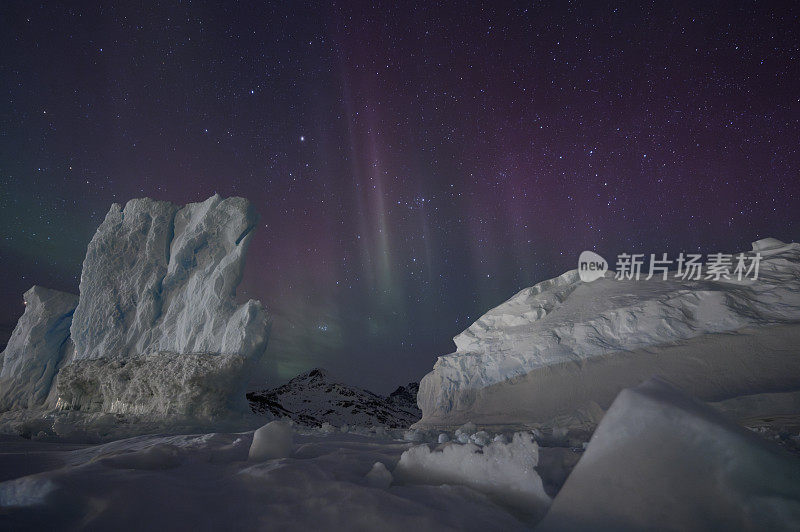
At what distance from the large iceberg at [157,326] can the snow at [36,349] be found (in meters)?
0.06

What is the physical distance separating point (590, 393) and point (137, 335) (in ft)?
56.9

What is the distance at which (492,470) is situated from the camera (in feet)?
7.38

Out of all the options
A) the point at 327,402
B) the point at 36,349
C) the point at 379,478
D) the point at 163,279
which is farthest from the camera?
the point at 327,402

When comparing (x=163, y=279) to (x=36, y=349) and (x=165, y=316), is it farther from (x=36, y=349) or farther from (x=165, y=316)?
(x=36, y=349)

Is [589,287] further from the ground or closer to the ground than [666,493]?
further from the ground

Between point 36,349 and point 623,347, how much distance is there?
2805 centimetres

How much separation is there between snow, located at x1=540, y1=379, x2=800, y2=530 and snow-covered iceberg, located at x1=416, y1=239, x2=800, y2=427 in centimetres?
909

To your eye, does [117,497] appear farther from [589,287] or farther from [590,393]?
[589,287]

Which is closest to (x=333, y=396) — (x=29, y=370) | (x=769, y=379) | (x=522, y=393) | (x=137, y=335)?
(x=29, y=370)

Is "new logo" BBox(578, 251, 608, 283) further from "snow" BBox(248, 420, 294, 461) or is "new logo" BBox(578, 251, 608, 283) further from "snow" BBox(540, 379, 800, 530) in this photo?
"snow" BBox(248, 420, 294, 461)

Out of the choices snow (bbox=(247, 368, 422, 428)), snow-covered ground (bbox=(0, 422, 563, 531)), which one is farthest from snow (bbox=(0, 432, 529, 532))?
snow (bbox=(247, 368, 422, 428))

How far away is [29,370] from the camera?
61.2 feet

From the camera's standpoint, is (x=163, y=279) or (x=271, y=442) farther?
(x=163, y=279)

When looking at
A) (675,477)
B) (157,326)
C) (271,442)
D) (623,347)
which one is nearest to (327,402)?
(157,326)
